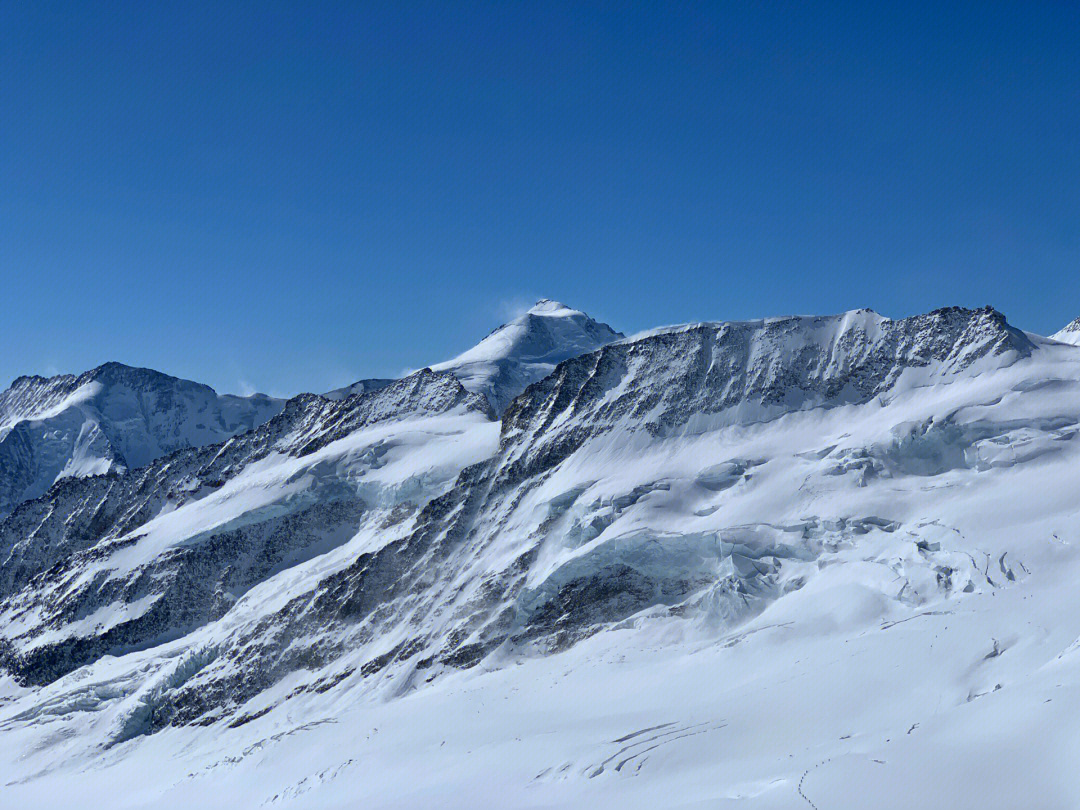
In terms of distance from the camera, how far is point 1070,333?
415 ft

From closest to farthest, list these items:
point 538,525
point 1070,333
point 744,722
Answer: point 744,722, point 538,525, point 1070,333

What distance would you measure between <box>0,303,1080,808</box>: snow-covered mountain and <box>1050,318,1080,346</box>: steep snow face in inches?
1963

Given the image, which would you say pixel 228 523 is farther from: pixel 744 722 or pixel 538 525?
pixel 744 722

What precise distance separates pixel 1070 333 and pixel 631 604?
92864 mm

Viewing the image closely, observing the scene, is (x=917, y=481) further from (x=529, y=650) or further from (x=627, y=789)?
(x=627, y=789)

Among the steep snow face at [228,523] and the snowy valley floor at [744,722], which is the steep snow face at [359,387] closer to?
the steep snow face at [228,523]

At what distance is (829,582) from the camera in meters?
54.6

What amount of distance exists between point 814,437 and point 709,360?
15.2m

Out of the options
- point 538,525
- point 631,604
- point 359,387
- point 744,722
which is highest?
point 359,387

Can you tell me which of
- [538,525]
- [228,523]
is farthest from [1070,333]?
[228,523]

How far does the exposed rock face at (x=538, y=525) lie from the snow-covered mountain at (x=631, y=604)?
0.89 feet

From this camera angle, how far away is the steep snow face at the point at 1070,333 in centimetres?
12038

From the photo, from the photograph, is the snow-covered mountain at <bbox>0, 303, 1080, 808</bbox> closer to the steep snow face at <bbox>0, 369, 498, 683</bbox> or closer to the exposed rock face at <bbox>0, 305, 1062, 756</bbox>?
the exposed rock face at <bbox>0, 305, 1062, 756</bbox>

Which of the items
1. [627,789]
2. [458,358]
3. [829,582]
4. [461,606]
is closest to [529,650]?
[461,606]
